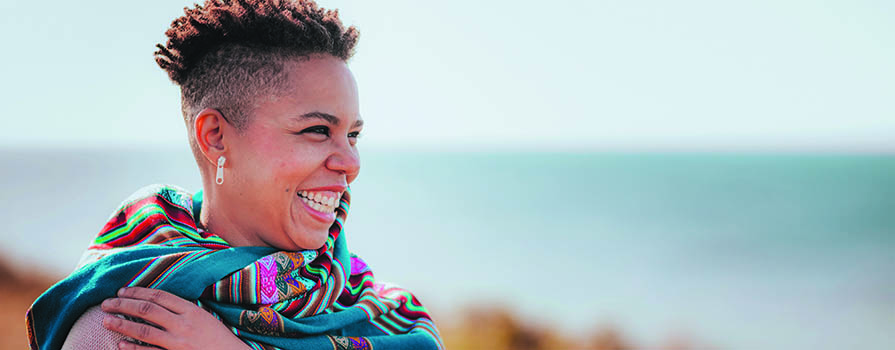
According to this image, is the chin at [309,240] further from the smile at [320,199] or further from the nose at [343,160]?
the nose at [343,160]

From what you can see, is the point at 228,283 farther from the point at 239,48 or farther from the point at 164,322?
the point at 239,48

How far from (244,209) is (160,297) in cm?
34

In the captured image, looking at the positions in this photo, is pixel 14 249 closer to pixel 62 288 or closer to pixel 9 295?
pixel 9 295

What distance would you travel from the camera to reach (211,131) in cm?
174

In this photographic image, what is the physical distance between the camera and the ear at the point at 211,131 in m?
1.72

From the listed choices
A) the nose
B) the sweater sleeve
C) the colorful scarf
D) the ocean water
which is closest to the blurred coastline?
the ocean water

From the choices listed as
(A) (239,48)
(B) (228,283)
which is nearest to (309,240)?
(B) (228,283)

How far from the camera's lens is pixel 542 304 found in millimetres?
13008

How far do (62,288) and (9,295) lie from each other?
17.4ft

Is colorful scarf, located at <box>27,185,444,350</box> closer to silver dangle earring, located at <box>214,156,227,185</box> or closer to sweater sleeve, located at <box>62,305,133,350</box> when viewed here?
sweater sleeve, located at <box>62,305,133,350</box>

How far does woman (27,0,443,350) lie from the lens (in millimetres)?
1580

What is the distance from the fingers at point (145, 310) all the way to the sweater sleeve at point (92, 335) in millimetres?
60

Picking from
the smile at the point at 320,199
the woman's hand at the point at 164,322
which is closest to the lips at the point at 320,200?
the smile at the point at 320,199

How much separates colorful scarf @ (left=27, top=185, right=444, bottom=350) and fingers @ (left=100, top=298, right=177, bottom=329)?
66mm
